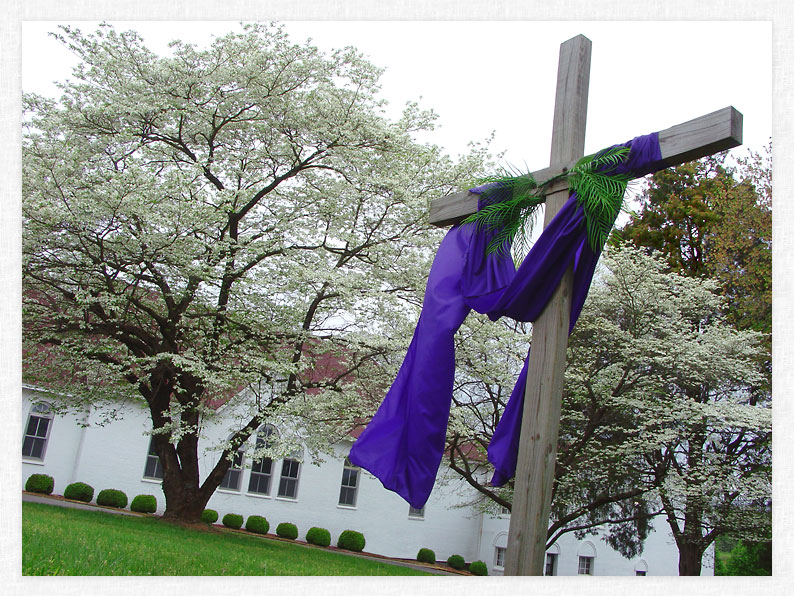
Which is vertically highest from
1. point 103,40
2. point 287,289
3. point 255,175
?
point 103,40

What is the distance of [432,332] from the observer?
3.61 m

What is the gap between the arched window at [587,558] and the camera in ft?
70.1

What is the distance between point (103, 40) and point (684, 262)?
1653cm

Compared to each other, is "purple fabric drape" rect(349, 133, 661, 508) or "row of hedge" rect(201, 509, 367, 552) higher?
"purple fabric drape" rect(349, 133, 661, 508)

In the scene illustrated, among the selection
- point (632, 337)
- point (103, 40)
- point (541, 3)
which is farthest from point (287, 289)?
point (541, 3)

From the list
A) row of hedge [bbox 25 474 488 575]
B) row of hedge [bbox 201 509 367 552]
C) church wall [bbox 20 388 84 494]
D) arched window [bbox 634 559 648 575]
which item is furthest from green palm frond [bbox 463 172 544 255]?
arched window [bbox 634 559 648 575]

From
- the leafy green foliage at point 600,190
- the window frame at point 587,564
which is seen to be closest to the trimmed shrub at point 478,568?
the window frame at point 587,564

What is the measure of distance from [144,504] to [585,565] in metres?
14.0

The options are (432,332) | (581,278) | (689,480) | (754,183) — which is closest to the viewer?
(581,278)

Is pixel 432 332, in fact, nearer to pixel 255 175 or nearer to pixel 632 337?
pixel 255 175

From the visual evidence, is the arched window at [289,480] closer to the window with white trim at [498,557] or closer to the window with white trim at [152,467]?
the window with white trim at [152,467]

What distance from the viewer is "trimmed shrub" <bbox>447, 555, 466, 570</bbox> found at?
773 inches

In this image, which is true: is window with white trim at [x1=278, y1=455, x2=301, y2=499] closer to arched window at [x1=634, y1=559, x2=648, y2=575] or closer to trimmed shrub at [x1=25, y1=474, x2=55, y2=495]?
trimmed shrub at [x1=25, y1=474, x2=55, y2=495]

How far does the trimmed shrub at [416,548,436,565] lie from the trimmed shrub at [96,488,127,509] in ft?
27.4
